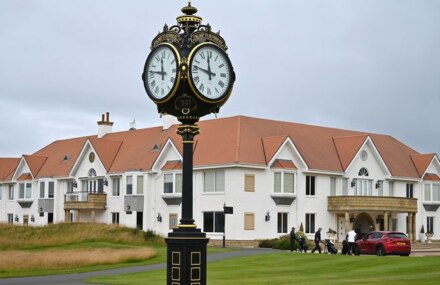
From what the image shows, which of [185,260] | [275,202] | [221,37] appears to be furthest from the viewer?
[275,202]

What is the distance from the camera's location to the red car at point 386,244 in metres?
41.2

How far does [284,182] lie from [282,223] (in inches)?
117

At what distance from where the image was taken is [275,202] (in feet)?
183

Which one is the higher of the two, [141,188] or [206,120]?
[206,120]

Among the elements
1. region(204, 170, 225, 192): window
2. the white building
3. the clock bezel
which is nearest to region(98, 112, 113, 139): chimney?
the white building

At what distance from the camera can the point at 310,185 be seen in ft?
192

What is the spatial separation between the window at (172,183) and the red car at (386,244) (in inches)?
771

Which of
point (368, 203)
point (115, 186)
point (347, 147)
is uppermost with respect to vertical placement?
point (347, 147)

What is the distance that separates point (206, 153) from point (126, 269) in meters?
24.5

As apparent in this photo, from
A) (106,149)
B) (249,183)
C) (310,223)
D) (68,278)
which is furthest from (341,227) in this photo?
(68,278)

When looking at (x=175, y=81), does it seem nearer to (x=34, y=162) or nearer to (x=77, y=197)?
(x=77, y=197)

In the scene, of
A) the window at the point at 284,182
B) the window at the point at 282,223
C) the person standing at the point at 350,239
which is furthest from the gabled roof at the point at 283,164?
the person standing at the point at 350,239

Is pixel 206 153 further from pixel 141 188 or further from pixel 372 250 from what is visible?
pixel 372 250

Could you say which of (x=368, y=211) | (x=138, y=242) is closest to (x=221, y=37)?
(x=138, y=242)
